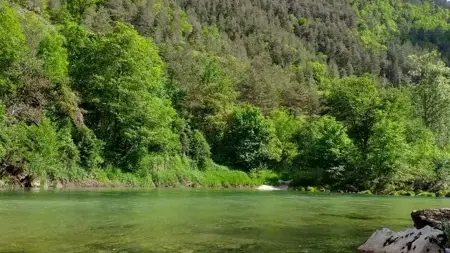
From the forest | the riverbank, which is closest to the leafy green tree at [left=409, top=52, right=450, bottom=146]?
the forest

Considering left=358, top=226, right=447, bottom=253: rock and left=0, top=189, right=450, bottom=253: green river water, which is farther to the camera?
left=0, top=189, right=450, bottom=253: green river water

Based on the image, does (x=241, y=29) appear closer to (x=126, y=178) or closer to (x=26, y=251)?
(x=126, y=178)

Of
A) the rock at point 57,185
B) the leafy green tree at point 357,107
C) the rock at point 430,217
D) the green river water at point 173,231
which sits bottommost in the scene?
the green river water at point 173,231

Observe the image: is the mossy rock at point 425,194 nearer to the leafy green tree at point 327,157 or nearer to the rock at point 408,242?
the leafy green tree at point 327,157

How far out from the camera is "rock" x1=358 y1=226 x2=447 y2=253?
414 inches

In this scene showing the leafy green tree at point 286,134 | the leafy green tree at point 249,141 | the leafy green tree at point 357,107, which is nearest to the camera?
the leafy green tree at point 357,107

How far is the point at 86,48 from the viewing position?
191 ft

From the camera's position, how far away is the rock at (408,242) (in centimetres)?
1052

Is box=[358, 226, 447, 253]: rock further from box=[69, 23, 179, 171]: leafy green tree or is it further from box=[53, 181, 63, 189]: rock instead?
box=[69, 23, 179, 171]: leafy green tree

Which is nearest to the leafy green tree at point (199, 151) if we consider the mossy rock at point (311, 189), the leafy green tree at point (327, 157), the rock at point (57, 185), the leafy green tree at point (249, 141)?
the leafy green tree at point (249, 141)

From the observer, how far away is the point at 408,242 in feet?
36.5

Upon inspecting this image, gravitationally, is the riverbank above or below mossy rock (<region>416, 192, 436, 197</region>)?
above

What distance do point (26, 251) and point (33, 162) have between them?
32.5 metres

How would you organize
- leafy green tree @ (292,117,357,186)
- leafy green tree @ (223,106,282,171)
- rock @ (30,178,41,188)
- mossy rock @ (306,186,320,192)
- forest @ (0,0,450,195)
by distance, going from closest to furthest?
rock @ (30,178,41,188) < forest @ (0,0,450,195) < mossy rock @ (306,186,320,192) < leafy green tree @ (292,117,357,186) < leafy green tree @ (223,106,282,171)
